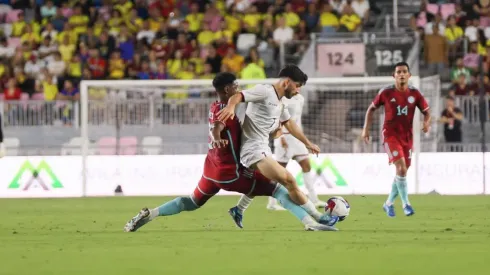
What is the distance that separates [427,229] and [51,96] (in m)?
15.8

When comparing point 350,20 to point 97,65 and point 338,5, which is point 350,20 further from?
point 97,65

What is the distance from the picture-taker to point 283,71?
12688 millimetres

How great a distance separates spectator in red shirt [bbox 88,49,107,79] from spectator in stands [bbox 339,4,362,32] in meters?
5.85

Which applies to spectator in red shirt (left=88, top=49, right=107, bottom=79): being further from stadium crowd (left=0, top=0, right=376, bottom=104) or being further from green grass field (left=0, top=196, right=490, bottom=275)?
green grass field (left=0, top=196, right=490, bottom=275)

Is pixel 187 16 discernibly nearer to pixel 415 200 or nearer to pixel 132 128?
pixel 132 128

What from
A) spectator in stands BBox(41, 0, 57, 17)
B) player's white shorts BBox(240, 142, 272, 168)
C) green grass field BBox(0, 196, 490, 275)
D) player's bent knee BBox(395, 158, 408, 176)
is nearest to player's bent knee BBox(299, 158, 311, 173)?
green grass field BBox(0, 196, 490, 275)

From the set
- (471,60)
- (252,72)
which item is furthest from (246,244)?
(471,60)

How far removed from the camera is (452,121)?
24.5m

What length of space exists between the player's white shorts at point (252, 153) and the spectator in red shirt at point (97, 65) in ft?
52.1

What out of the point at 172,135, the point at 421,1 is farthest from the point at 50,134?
the point at 421,1

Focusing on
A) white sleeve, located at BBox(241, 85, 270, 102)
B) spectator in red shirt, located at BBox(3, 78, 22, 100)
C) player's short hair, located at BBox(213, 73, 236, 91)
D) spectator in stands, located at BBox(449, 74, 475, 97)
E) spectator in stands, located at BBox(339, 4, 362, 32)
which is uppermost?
spectator in stands, located at BBox(339, 4, 362, 32)

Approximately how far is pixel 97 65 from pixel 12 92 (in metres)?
2.27

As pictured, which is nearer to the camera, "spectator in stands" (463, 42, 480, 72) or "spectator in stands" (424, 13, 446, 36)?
"spectator in stands" (463, 42, 480, 72)

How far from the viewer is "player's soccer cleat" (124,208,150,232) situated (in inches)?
518
